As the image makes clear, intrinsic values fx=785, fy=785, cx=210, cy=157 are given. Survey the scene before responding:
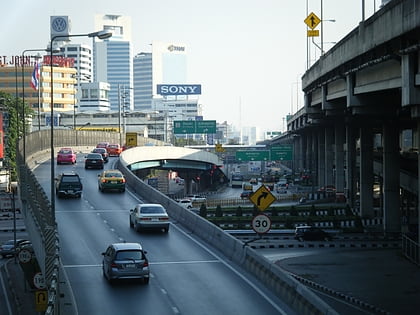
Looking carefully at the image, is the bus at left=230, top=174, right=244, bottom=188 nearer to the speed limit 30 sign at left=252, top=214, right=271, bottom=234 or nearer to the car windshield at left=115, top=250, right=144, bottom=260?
the speed limit 30 sign at left=252, top=214, right=271, bottom=234

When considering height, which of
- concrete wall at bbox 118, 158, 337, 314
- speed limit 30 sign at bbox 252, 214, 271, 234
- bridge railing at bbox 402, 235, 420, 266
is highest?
speed limit 30 sign at bbox 252, 214, 271, 234

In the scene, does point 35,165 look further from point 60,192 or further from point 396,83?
point 396,83

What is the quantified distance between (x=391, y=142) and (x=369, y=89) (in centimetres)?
1903

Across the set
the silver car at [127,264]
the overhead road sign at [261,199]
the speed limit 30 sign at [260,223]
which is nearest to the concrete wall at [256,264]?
the speed limit 30 sign at [260,223]

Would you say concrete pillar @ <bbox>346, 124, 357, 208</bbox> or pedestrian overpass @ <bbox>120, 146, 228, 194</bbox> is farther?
pedestrian overpass @ <bbox>120, 146, 228, 194</bbox>

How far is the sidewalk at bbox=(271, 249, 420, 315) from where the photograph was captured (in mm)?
34375

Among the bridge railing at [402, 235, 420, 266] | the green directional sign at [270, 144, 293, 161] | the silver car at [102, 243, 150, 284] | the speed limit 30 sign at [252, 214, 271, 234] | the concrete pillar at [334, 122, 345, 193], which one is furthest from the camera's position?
the green directional sign at [270, 144, 293, 161]

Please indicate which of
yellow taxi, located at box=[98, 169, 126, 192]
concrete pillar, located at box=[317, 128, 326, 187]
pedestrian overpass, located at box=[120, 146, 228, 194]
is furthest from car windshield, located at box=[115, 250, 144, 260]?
concrete pillar, located at box=[317, 128, 326, 187]

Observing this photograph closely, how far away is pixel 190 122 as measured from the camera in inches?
4988

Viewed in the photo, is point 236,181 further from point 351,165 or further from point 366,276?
point 366,276

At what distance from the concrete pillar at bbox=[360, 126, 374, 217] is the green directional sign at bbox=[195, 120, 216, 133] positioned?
5628cm

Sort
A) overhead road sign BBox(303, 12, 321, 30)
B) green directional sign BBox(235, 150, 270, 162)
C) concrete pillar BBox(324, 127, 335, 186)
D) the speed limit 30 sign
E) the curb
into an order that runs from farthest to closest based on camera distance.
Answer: green directional sign BBox(235, 150, 270, 162) < concrete pillar BBox(324, 127, 335, 186) < overhead road sign BBox(303, 12, 321, 30) < the curb < the speed limit 30 sign

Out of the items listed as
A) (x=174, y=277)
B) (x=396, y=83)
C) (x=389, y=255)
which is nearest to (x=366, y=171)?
(x=389, y=255)

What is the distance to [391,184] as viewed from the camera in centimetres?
5875
